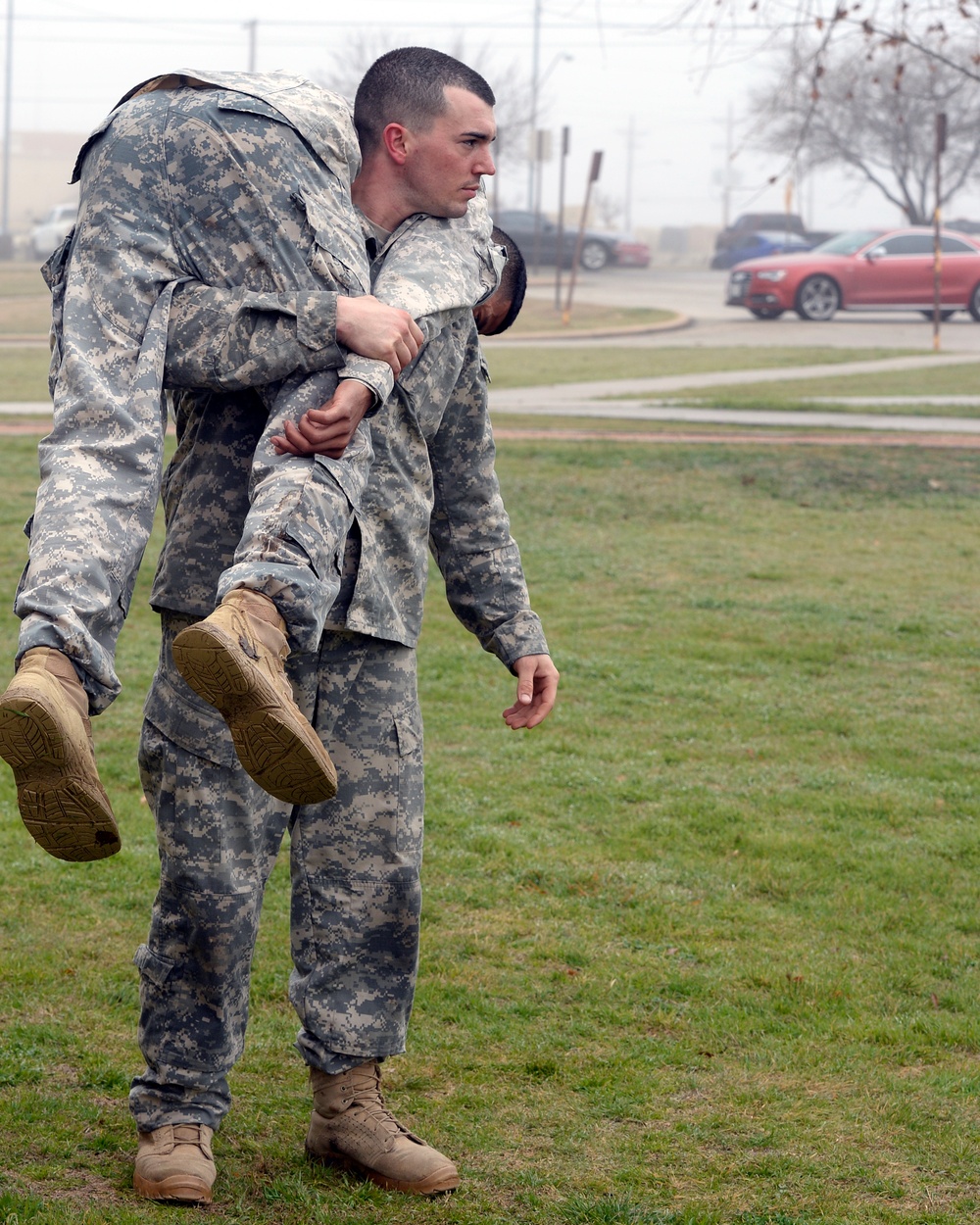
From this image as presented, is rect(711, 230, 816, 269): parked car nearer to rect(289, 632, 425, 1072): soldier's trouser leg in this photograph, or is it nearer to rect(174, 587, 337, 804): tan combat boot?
rect(289, 632, 425, 1072): soldier's trouser leg

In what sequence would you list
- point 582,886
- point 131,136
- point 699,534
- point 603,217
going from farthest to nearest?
point 603,217 < point 699,534 < point 582,886 < point 131,136

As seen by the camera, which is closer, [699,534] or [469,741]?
[469,741]

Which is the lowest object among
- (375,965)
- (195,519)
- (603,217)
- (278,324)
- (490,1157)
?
(490,1157)

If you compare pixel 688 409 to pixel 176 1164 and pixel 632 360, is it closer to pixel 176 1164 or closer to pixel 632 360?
pixel 632 360

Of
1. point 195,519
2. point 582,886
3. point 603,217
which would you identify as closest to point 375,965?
point 195,519

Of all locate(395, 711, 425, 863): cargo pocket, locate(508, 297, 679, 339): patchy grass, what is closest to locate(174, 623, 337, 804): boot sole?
locate(395, 711, 425, 863): cargo pocket

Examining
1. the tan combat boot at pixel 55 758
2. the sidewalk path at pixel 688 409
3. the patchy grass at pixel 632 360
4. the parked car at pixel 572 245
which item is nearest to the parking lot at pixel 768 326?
the patchy grass at pixel 632 360

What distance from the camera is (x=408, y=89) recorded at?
3.04m

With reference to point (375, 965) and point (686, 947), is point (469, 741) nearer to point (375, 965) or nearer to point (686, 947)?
point (686, 947)

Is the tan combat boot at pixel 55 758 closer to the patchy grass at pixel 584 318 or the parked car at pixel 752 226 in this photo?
the patchy grass at pixel 584 318

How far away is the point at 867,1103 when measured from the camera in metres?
3.54

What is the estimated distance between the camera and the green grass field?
3.18 meters

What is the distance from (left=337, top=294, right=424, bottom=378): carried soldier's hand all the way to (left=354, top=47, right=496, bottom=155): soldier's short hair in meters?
0.45

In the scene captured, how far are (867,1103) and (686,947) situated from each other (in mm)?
967
